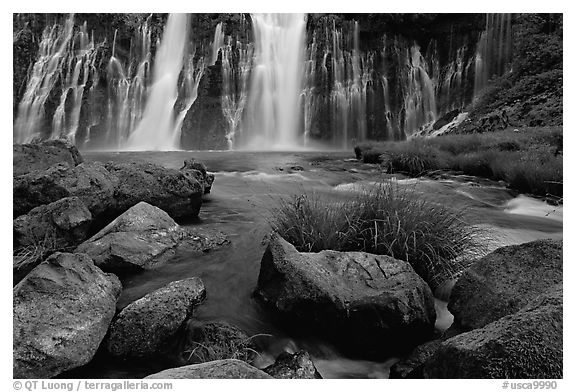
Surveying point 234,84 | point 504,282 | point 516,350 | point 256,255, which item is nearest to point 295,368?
point 516,350

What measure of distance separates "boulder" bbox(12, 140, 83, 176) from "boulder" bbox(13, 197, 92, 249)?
218 centimetres

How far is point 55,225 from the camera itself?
4.45 metres

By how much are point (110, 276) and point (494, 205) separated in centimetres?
662

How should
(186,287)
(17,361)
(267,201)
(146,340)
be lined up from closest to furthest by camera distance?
(17,361) → (146,340) → (186,287) → (267,201)

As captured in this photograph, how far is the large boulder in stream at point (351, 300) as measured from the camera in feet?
10.0

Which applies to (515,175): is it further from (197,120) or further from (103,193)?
(197,120)

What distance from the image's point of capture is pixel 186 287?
133 inches

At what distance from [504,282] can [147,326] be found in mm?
2712

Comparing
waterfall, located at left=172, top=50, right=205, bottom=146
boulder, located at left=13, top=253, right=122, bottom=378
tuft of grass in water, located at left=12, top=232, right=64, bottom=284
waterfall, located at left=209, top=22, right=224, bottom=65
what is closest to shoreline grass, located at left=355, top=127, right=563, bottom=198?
tuft of grass in water, located at left=12, top=232, right=64, bottom=284

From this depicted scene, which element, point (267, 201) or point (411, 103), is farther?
point (411, 103)

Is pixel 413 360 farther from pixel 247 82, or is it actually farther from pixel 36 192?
pixel 247 82

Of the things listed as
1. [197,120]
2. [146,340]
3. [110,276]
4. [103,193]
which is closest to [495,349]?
[146,340]

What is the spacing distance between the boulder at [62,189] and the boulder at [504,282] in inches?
Answer: 177

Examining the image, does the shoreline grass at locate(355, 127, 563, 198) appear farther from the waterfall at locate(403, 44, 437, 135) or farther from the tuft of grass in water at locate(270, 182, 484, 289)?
the waterfall at locate(403, 44, 437, 135)
